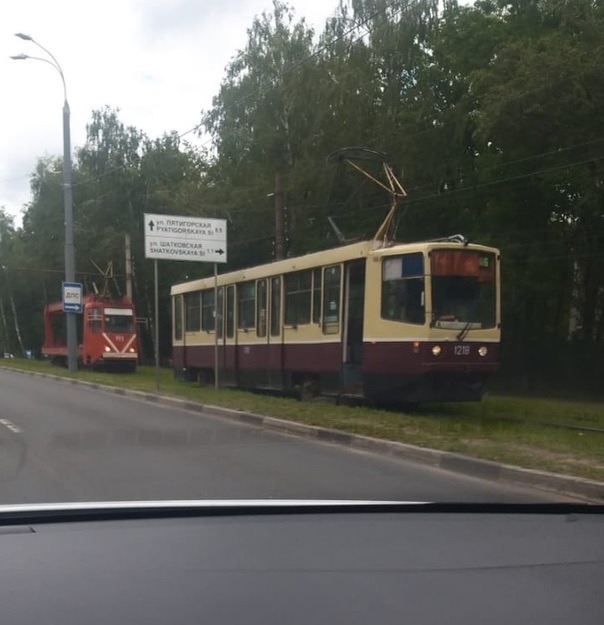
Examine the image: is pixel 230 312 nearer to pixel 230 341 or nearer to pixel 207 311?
pixel 230 341

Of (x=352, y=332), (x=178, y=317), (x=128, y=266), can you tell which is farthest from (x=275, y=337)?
(x=128, y=266)

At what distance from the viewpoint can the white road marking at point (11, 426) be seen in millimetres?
13594

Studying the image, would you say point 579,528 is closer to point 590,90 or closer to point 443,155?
point 590,90

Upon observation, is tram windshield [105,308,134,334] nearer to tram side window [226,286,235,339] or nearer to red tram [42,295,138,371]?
red tram [42,295,138,371]

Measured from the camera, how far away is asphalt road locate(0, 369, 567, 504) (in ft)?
28.0

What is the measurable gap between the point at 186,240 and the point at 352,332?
695 centimetres

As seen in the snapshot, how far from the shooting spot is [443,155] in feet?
94.7

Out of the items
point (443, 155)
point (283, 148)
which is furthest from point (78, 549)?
point (283, 148)

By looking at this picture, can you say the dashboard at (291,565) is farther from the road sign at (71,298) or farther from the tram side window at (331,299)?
the road sign at (71,298)

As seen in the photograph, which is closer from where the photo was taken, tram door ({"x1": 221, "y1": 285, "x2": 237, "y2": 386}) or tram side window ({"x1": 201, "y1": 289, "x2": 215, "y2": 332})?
tram door ({"x1": 221, "y1": 285, "x2": 237, "y2": 386})

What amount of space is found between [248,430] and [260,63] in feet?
76.7

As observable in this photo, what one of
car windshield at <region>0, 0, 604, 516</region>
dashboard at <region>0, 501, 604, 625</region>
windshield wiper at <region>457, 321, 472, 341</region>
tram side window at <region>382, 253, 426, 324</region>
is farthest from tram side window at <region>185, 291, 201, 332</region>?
dashboard at <region>0, 501, 604, 625</region>

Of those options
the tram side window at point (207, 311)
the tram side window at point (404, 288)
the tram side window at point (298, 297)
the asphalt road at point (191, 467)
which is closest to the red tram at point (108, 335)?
the tram side window at point (207, 311)

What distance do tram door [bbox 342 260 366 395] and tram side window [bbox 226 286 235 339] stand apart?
18.5ft
